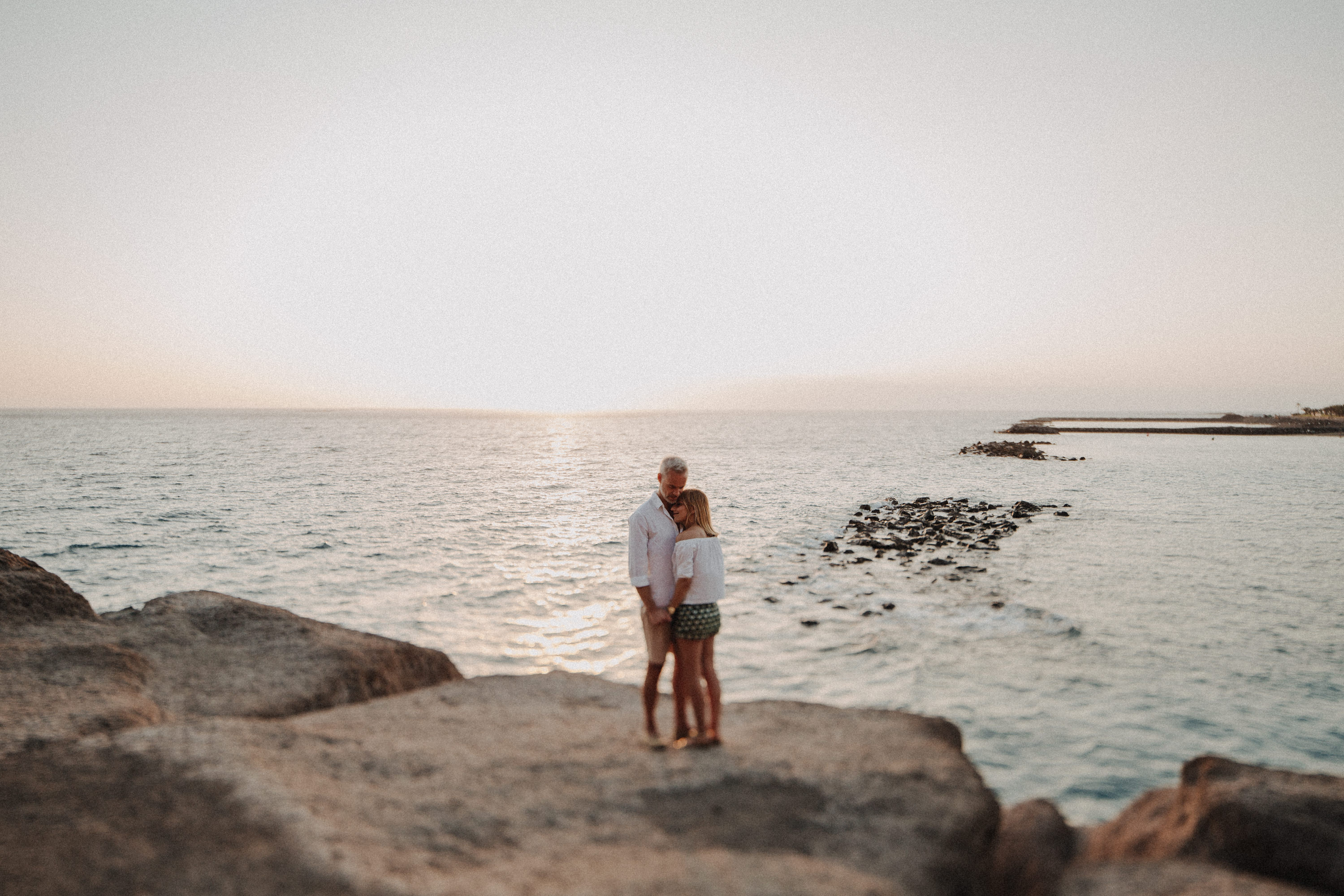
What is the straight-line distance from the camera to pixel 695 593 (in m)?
6.79

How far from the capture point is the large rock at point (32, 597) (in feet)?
34.6

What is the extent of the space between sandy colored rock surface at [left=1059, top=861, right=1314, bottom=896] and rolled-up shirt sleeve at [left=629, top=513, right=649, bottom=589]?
4054 mm

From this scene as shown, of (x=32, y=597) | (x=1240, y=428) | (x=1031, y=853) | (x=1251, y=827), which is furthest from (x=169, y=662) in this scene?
(x=1240, y=428)

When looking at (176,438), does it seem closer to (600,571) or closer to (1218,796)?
(600,571)

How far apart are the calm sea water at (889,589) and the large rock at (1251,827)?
91.3 inches

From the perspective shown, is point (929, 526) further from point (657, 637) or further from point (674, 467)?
point (674, 467)

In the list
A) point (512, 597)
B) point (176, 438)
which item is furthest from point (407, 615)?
point (176, 438)

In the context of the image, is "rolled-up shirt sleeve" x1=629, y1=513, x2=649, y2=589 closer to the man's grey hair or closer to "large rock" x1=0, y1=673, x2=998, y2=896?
the man's grey hair

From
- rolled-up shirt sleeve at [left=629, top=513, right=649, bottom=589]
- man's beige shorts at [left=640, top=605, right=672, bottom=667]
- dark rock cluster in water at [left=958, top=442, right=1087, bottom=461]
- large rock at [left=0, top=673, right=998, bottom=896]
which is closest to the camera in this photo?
large rock at [left=0, top=673, right=998, bottom=896]

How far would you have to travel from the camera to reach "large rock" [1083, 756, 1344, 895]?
17.4 ft

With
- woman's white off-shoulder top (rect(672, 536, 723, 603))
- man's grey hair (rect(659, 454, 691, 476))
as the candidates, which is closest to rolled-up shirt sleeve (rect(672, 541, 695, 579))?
woman's white off-shoulder top (rect(672, 536, 723, 603))

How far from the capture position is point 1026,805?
663 cm

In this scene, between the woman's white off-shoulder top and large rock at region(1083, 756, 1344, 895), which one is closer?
→ large rock at region(1083, 756, 1344, 895)

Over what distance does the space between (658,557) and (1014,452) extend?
74.7 meters
